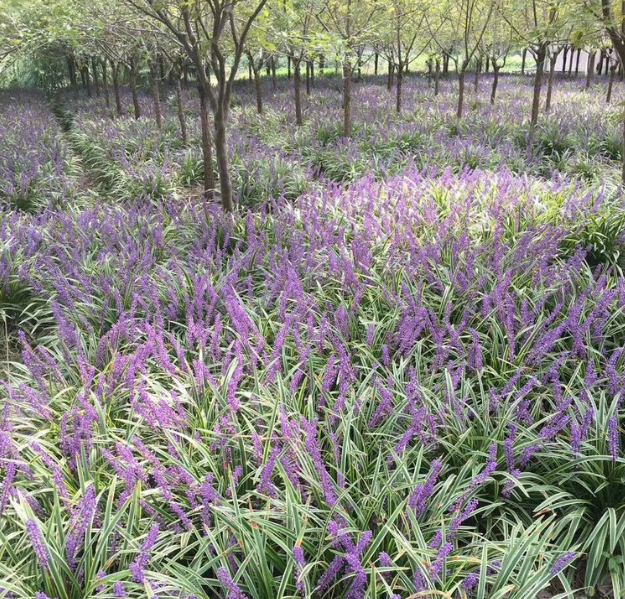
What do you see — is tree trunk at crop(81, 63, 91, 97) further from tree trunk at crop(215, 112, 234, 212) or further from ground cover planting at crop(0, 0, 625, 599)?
tree trunk at crop(215, 112, 234, 212)

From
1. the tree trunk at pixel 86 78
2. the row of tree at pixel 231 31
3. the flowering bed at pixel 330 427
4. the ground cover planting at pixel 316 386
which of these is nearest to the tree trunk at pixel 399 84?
the row of tree at pixel 231 31

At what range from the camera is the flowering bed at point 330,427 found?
1.90 meters

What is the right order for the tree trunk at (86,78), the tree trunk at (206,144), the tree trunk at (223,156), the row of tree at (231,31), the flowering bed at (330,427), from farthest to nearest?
1. the tree trunk at (86,78)
2. the tree trunk at (206,144)
3. the tree trunk at (223,156)
4. the row of tree at (231,31)
5. the flowering bed at (330,427)

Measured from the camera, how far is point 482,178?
A: 20.5 ft

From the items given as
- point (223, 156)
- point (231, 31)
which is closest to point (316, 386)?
point (223, 156)

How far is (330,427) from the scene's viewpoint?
248cm

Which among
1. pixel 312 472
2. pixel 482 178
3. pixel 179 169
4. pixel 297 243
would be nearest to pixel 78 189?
pixel 179 169

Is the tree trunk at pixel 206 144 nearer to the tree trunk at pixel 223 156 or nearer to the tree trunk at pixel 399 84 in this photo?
the tree trunk at pixel 223 156

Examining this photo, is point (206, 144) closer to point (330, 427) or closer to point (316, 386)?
point (316, 386)

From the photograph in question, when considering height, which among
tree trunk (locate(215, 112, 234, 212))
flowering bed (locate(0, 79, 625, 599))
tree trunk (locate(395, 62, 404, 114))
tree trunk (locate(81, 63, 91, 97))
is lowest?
flowering bed (locate(0, 79, 625, 599))

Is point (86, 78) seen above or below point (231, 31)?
above

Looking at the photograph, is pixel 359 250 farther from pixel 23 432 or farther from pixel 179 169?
pixel 179 169

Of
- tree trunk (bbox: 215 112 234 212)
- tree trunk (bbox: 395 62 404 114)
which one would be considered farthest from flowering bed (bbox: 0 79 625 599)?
tree trunk (bbox: 395 62 404 114)

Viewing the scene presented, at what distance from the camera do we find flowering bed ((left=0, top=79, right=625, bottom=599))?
1899 mm
